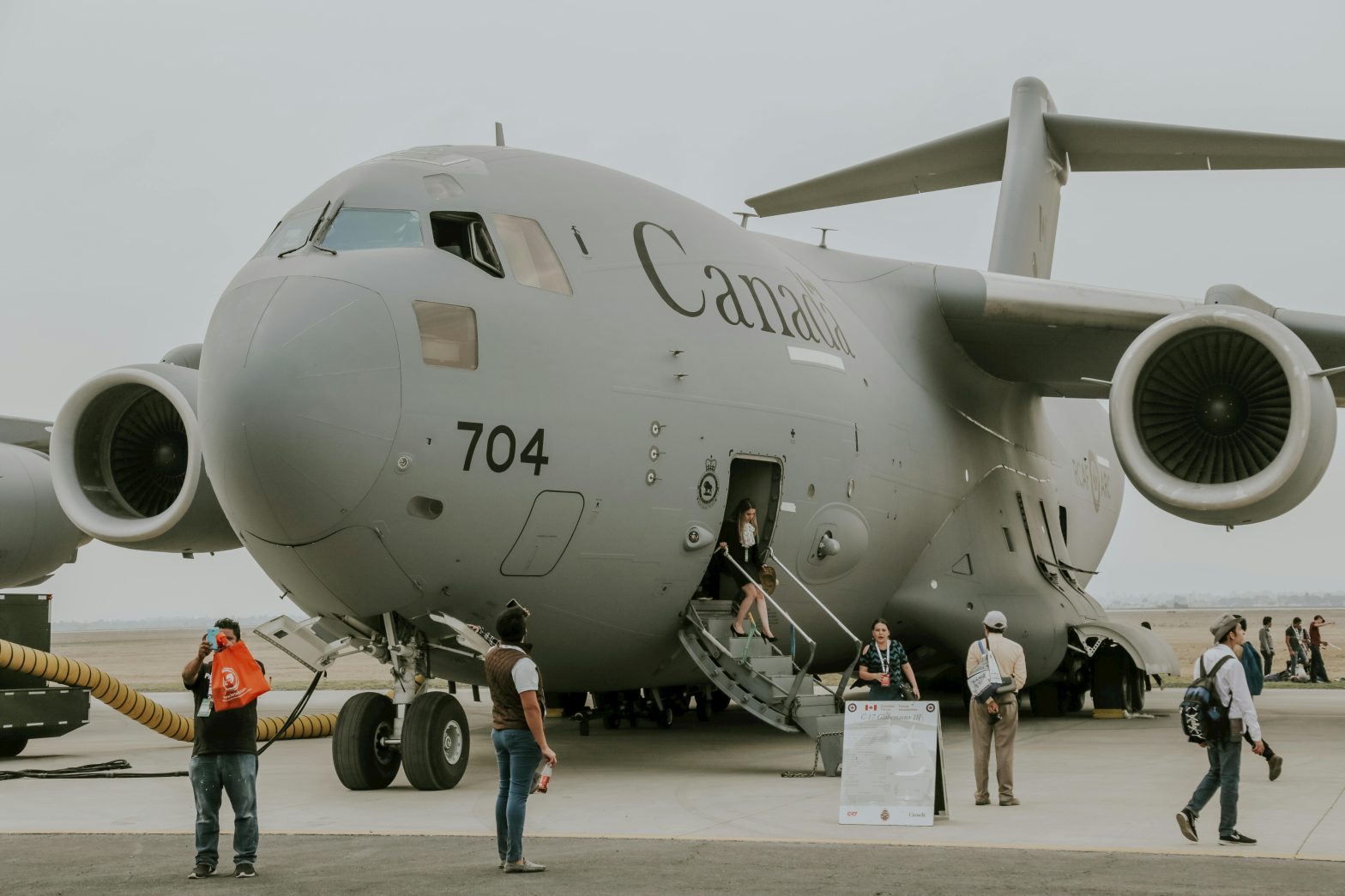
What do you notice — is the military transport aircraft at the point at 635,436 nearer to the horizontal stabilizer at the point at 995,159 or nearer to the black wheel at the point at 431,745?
the black wheel at the point at 431,745

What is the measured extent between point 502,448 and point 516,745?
10.2 feet

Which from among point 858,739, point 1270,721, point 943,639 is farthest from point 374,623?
point 1270,721

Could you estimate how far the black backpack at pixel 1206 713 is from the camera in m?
7.39

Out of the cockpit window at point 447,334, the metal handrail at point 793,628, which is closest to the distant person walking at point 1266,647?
the metal handrail at point 793,628

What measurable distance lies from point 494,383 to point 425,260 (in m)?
0.96

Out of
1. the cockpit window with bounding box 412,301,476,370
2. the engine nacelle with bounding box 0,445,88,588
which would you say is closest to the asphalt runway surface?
the cockpit window with bounding box 412,301,476,370

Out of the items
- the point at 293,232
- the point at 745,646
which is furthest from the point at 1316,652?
the point at 293,232

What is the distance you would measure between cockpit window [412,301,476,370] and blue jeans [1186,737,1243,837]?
16.6ft

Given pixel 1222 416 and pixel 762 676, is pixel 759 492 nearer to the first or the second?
pixel 762 676

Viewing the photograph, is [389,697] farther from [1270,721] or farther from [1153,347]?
[1270,721]

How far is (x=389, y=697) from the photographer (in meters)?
10.1

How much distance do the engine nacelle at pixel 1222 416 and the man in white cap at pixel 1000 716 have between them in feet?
12.3

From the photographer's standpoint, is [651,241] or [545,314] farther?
[651,241]

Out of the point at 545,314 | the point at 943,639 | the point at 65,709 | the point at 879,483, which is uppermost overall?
the point at 545,314
